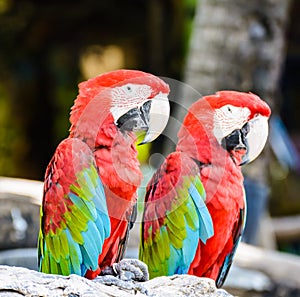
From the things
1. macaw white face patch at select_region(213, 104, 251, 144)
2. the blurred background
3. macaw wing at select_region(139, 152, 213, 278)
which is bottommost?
the blurred background


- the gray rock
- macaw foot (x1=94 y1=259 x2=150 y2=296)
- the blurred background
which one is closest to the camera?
the gray rock

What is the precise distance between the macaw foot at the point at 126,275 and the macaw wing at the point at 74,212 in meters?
0.06

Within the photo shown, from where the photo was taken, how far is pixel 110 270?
74.6 inches

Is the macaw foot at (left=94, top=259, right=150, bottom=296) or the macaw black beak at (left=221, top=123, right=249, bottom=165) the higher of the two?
the macaw black beak at (left=221, top=123, right=249, bottom=165)

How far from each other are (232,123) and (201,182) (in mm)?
165

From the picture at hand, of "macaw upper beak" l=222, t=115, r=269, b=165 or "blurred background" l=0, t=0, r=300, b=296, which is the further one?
"blurred background" l=0, t=0, r=300, b=296

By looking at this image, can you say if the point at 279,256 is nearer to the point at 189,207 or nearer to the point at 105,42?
the point at 189,207

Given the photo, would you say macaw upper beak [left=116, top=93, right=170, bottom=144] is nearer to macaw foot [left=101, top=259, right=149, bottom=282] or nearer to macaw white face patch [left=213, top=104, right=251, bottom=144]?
macaw white face patch [left=213, top=104, right=251, bottom=144]

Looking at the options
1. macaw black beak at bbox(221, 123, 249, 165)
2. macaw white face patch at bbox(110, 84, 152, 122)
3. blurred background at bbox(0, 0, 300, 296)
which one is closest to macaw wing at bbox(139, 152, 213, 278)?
macaw black beak at bbox(221, 123, 249, 165)

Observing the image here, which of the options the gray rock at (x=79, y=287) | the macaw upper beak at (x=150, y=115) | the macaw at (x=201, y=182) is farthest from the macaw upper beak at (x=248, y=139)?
the gray rock at (x=79, y=287)

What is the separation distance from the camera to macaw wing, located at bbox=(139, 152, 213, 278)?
1.94 m

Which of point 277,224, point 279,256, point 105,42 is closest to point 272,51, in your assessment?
point 279,256

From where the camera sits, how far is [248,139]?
6.50 ft

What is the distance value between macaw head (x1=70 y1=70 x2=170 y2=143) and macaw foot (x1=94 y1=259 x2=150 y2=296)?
12.1 inches
